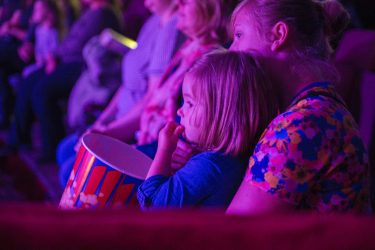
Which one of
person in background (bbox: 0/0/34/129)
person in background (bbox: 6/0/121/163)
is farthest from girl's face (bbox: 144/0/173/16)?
person in background (bbox: 0/0/34/129)

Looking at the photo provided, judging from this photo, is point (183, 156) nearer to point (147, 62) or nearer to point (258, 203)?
point (258, 203)

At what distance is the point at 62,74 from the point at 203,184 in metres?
2.44

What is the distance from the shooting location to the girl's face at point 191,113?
95 centimetres

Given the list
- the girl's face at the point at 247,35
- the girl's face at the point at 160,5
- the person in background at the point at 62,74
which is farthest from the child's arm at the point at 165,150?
the person in background at the point at 62,74

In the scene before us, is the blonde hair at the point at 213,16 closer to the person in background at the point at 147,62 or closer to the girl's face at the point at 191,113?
the person in background at the point at 147,62

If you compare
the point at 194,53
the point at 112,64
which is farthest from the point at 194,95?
the point at 112,64

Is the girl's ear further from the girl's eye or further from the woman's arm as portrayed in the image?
the woman's arm

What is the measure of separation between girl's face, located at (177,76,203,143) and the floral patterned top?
0.60 feet

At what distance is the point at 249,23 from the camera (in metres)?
0.98

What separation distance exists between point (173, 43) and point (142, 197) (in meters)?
1.10

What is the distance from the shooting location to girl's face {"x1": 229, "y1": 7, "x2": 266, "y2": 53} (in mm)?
959

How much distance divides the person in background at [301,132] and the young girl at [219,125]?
0.06m

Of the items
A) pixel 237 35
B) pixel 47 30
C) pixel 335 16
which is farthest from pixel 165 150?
pixel 47 30

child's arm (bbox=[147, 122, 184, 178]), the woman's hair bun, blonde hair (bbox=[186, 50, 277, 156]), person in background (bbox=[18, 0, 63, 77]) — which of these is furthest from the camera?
person in background (bbox=[18, 0, 63, 77])
